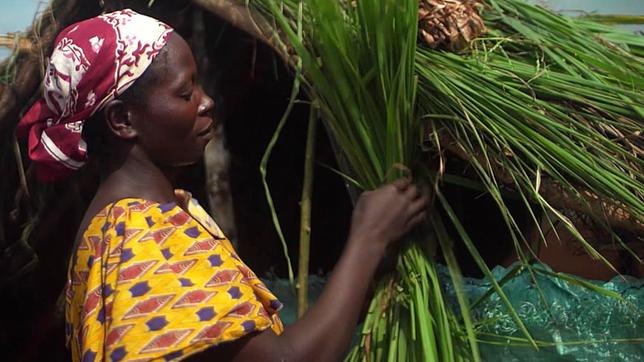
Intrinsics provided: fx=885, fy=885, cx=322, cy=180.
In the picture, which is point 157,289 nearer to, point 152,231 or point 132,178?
point 152,231

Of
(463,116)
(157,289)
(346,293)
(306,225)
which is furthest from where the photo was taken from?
(306,225)

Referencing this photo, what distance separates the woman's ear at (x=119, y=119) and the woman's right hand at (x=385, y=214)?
16.5 inches

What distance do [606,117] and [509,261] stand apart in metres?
1.10

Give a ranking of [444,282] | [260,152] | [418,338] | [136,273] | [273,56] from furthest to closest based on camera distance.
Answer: [260,152] → [273,56] → [444,282] → [418,338] → [136,273]

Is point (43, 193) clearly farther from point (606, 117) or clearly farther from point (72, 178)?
point (606, 117)

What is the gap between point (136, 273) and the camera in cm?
134

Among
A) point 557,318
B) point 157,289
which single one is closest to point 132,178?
point 157,289

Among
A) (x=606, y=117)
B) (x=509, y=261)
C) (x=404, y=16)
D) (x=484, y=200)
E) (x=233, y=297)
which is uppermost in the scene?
(x=404, y=16)

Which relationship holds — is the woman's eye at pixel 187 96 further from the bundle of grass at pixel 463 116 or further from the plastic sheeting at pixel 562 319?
the plastic sheeting at pixel 562 319

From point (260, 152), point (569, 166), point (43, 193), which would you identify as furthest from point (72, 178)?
point (569, 166)

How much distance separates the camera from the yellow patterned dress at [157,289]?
1.30 meters

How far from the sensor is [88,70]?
56.0 inches

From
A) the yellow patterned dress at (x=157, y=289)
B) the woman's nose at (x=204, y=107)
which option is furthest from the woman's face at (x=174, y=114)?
the yellow patterned dress at (x=157, y=289)

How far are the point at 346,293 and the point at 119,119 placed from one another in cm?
48
